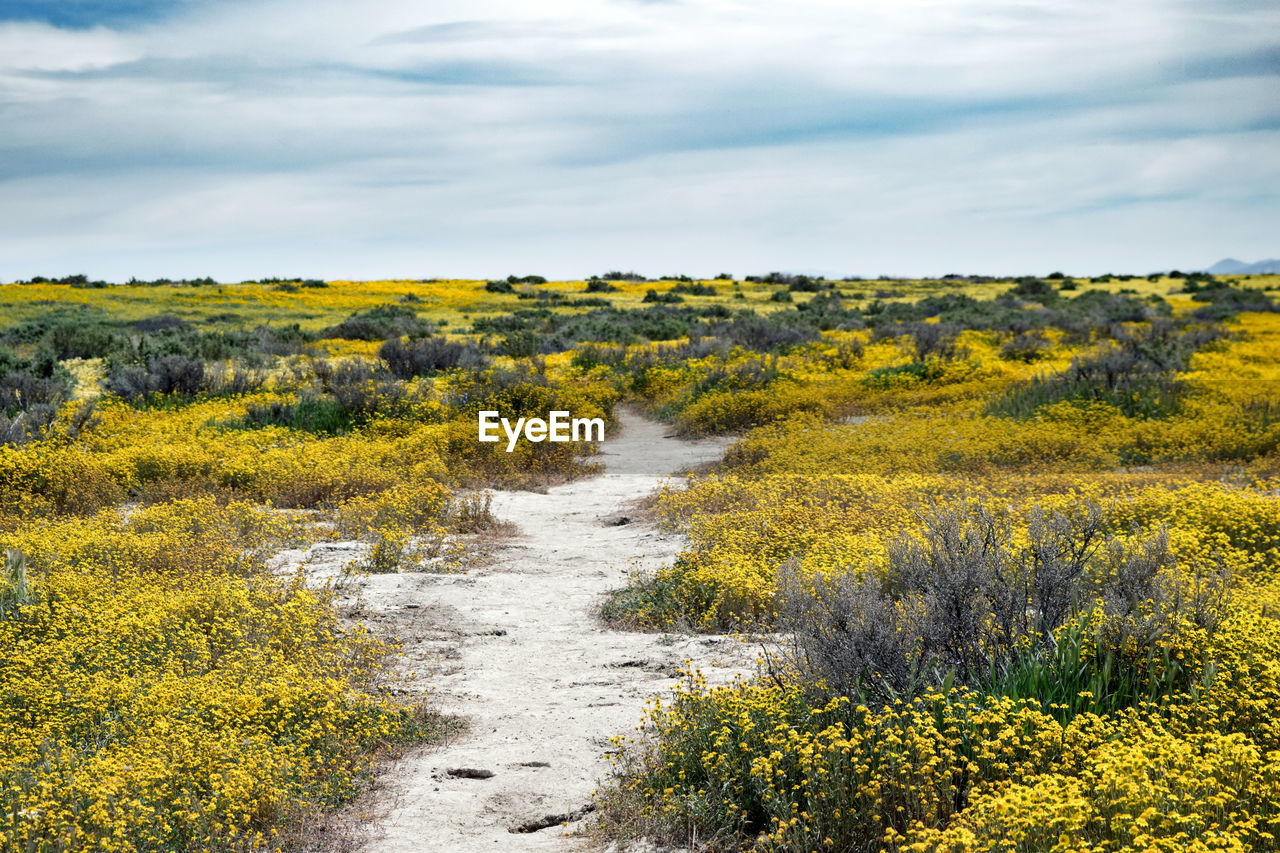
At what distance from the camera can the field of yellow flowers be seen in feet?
13.8

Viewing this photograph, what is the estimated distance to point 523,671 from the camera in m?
7.00

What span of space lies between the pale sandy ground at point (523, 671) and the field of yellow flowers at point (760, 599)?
32cm

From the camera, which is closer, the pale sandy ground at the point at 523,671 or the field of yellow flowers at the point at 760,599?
→ the field of yellow flowers at the point at 760,599

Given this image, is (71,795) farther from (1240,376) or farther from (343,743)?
(1240,376)

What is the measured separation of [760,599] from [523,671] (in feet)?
6.47

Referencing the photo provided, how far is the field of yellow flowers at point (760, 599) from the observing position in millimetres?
4199

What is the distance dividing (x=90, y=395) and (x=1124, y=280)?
59300 millimetres

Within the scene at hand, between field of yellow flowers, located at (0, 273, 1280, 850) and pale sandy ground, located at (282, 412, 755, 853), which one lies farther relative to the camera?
pale sandy ground, located at (282, 412, 755, 853)

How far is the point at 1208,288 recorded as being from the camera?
160 ft

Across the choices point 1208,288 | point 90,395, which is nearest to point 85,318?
point 90,395

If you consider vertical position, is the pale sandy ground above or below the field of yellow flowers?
below

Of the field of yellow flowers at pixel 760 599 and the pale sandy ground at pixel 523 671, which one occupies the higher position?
the field of yellow flowers at pixel 760 599

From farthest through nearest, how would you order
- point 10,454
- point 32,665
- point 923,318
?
point 923,318
point 10,454
point 32,665

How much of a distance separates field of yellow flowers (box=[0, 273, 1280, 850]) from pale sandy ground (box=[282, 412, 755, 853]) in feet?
1.05
